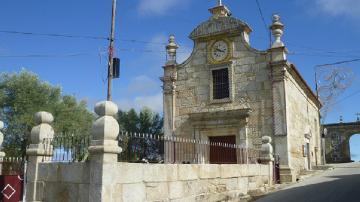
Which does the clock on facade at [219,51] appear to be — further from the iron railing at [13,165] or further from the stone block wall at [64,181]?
the stone block wall at [64,181]

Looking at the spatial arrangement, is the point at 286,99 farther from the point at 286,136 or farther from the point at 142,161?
the point at 142,161

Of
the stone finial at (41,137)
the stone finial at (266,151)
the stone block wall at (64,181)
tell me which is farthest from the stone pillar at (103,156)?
the stone finial at (266,151)

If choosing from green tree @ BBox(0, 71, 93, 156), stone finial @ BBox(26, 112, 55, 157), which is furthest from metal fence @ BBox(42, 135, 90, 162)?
green tree @ BBox(0, 71, 93, 156)

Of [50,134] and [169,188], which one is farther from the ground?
[50,134]

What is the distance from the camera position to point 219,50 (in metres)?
17.8

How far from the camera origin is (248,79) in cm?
1689

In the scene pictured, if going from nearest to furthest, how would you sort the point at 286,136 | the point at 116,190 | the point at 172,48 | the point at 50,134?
the point at 116,190 → the point at 50,134 → the point at 286,136 → the point at 172,48

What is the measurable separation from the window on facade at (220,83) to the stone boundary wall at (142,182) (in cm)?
762

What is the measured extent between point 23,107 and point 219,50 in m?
14.2

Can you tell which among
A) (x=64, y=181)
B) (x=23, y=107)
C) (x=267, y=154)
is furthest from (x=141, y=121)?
(x=64, y=181)

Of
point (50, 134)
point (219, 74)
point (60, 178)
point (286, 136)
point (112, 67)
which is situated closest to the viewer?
point (60, 178)

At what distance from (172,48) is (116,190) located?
13.1 meters

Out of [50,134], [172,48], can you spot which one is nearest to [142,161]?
[50,134]

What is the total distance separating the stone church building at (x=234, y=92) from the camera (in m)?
16.0
